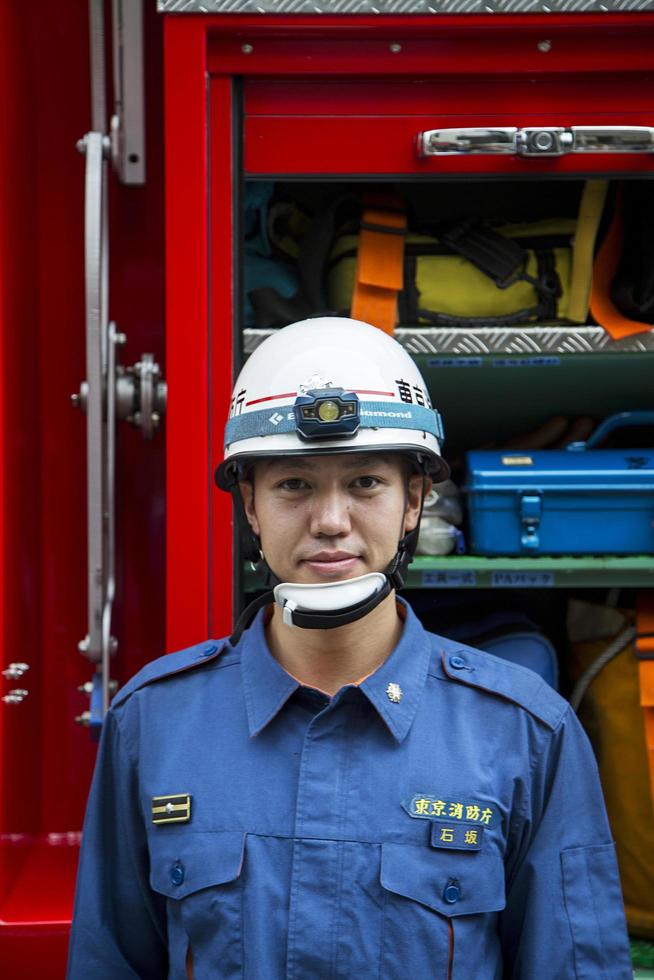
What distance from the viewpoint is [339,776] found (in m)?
1.42

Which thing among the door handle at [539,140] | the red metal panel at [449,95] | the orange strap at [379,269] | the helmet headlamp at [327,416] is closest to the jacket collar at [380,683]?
the helmet headlamp at [327,416]

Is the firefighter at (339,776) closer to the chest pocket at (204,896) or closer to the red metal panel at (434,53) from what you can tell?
the chest pocket at (204,896)

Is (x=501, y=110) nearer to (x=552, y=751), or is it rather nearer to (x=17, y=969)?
(x=552, y=751)

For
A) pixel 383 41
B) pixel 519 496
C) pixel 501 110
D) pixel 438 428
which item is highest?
pixel 383 41

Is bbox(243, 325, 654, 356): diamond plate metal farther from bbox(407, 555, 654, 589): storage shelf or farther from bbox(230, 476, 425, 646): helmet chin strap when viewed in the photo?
bbox(230, 476, 425, 646): helmet chin strap

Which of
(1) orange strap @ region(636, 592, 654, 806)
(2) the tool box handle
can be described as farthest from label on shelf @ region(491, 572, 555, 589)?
(2) the tool box handle

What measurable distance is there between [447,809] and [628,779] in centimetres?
108

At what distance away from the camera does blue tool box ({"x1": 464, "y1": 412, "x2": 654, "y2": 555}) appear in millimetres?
2258

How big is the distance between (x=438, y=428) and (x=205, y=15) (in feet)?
3.15

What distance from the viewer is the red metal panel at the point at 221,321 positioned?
6.60 ft

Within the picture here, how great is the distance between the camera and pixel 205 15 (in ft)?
6.37

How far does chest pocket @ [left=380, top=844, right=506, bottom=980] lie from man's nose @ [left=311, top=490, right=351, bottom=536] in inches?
17.4

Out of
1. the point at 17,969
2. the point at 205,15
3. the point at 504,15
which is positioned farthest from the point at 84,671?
the point at 504,15

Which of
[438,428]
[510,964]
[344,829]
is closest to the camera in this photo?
[344,829]
